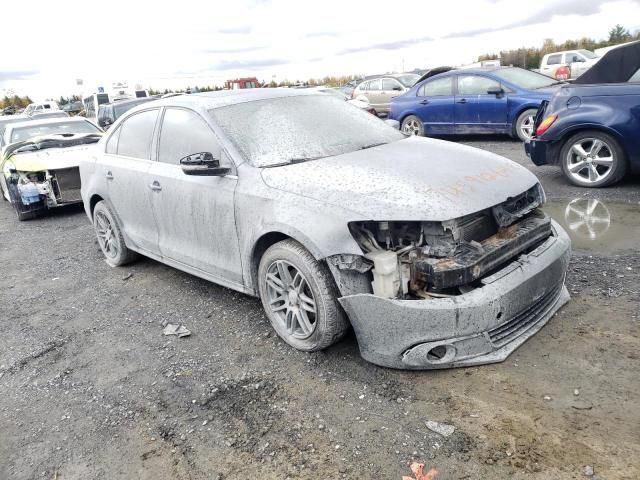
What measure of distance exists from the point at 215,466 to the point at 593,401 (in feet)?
6.39

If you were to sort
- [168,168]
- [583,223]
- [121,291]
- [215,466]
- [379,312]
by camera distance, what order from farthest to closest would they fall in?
[583,223] → [121,291] → [168,168] → [379,312] → [215,466]

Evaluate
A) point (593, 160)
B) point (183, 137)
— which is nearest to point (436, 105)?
point (593, 160)

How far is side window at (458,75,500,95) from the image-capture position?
10.5 m

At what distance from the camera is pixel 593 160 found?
6.54 m

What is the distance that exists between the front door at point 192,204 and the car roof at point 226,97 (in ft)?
0.29

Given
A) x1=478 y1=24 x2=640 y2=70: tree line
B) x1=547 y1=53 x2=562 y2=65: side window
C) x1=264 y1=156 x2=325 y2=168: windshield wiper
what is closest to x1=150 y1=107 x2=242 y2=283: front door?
x1=264 y1=156 x2=325 y2=168: windshield wiper

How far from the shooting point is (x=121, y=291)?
16.7 ft

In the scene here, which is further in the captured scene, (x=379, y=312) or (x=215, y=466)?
(x=379, y=312)

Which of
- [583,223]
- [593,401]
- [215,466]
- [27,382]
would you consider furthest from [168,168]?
[583,223]

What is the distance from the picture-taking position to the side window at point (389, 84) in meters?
17.4

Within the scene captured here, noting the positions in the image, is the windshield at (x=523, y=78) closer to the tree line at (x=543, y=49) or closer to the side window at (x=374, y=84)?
the side window at (x=374, y=84)

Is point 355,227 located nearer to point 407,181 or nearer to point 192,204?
point 407,181

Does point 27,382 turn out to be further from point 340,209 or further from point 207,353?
point 340,209

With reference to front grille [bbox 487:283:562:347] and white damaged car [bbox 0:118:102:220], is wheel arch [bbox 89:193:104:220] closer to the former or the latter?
white damaged car [bbox 0:118:102:220]
